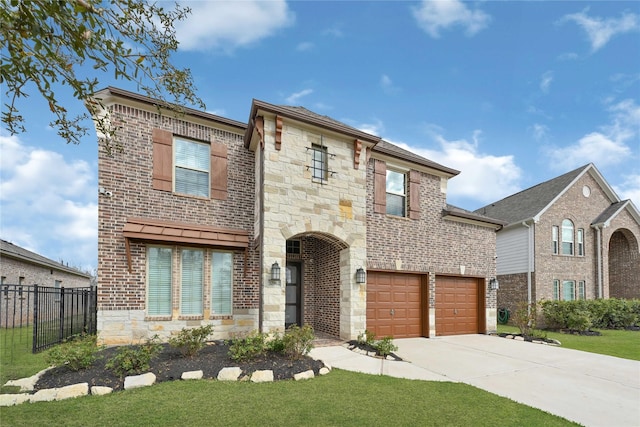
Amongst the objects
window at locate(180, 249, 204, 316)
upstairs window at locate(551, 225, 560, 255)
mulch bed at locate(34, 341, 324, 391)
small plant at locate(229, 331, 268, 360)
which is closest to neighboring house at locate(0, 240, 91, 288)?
window at locate(180, 249, 204, 316)

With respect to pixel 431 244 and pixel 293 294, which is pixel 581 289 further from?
pixel 293 294

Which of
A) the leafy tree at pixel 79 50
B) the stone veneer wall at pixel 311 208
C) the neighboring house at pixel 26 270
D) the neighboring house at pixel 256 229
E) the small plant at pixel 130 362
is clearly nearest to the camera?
the leafy tree at pixel 79 50

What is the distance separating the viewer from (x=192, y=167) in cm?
985

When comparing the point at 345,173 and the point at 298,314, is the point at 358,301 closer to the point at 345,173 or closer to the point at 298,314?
the point at 298,314

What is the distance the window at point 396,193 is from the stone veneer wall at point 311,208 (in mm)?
1975

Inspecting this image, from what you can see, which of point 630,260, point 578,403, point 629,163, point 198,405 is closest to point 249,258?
point 198,405

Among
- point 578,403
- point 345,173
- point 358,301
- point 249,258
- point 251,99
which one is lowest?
point 578,403

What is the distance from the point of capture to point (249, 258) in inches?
400

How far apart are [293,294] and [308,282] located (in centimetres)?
65

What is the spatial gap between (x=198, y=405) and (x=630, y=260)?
86.3 feet

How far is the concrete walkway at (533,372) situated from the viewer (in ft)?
18.4

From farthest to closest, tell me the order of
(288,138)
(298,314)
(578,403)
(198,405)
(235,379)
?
1. (298,314)
2. (288,138)
3. (235,379)
4. (578,403)
5. (198,405)

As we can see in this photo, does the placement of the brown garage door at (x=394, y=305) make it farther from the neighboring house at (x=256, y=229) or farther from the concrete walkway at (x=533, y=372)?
the concrete walkway at (x=533, y=372)

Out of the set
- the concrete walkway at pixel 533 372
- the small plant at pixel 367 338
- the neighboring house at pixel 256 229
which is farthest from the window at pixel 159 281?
the small plant at pixel 367 338
